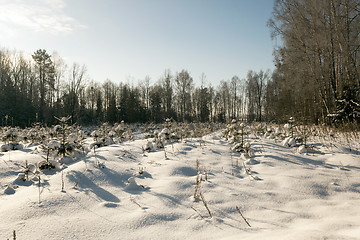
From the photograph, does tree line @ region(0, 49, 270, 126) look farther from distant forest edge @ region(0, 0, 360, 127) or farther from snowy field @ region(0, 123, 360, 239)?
snowy field @ region(0, 123, 360, 239)

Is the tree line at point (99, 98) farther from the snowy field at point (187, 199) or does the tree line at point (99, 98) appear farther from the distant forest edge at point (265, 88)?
the snowy field at point (187, 199)

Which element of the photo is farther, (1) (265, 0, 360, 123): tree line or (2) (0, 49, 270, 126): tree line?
(2) (0, 49, 270, 126): tree line

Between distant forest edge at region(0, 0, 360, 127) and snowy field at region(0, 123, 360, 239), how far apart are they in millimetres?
3728

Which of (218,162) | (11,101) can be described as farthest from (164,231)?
(11,101)

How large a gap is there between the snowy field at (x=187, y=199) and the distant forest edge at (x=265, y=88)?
373 cm

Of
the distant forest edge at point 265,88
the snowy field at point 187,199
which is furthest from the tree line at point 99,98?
the snowy field at point 187,199

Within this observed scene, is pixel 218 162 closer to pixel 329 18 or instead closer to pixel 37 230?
pixel 37 230

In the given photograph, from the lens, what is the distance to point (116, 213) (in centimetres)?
198

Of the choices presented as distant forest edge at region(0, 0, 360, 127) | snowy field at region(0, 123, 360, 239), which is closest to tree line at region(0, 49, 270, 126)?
distant forest edge at region(0, 0, 360, 127)

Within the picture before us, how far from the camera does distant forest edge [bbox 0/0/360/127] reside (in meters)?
9.07

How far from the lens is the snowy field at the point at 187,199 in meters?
1.66

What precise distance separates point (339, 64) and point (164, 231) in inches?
513

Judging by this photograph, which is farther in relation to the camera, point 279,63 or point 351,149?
point 279,63

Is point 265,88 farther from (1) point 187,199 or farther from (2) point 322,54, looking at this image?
(1) point 187,199
